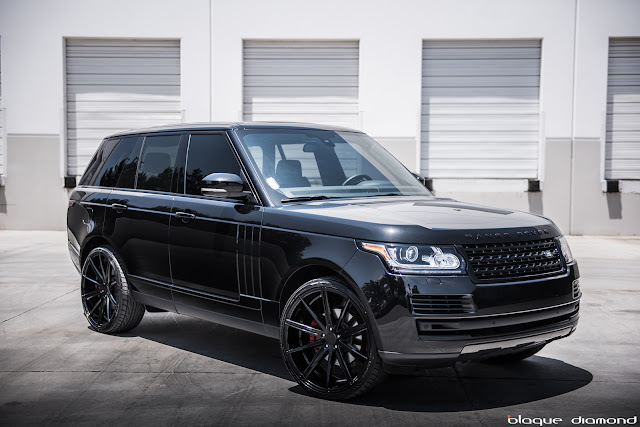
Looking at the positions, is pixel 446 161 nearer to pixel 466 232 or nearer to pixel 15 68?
pixel 15 68

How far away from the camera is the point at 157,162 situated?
645 centimetres

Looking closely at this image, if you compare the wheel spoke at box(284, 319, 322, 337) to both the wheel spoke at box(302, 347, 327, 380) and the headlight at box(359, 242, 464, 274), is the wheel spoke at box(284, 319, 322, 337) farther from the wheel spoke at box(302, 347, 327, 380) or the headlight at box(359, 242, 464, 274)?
the headlight at box(359, 242, 464, 274)

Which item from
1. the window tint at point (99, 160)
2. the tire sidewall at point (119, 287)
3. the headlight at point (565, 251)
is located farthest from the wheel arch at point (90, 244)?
the headlight at point (565, 251)

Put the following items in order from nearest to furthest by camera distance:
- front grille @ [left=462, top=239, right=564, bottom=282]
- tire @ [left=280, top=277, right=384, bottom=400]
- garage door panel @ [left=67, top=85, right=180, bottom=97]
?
front grille @ [left=462, top=239, right=564, bottom=282], tire @ [left=280, top=277, right=384, bottom=400], garage door panel @ [left=67, top=85, right=180, bottom=97]

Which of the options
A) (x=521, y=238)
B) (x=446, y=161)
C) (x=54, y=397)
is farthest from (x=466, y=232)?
(x=446, y=161)

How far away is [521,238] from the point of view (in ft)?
15.2

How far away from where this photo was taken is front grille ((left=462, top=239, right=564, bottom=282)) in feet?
14.5

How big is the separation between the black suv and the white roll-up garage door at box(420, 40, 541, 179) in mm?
10690

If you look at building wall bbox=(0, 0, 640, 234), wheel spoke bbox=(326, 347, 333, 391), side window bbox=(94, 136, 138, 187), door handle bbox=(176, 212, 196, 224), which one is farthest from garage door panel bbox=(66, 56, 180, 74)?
wheel spoke bbox=(326, 347, 333, 391)

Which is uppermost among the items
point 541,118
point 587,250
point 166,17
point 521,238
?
point 166,17

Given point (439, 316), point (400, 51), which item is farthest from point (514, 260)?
point (400, 51)

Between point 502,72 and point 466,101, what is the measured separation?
0.97 m

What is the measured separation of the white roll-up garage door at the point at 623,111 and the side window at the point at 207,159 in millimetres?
12731

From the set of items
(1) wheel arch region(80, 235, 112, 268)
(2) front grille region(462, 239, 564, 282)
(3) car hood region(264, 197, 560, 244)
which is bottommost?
(1) wheel arch region(80, 235, 112, 268)
